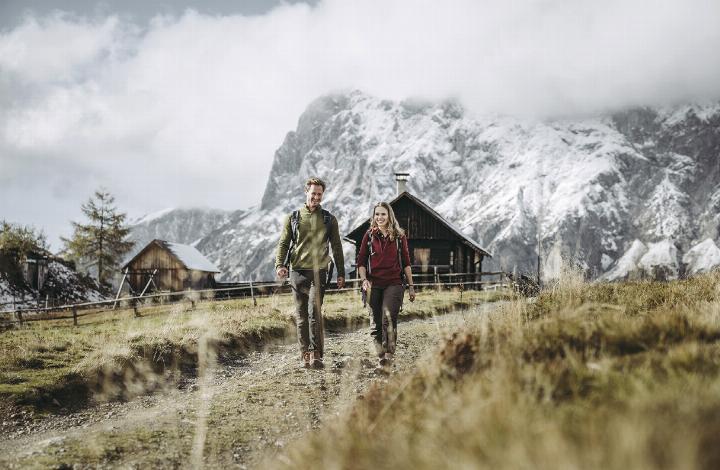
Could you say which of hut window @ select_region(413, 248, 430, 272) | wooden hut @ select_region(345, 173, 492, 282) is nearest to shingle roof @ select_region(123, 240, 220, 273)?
wooden hut @ select_region(345, 173, 492, 282)

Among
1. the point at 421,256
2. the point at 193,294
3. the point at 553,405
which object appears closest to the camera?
the point at 553,405

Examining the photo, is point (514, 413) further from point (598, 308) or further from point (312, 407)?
point (598, 308)

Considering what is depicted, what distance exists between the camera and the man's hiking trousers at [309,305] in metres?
6.25

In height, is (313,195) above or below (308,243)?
above

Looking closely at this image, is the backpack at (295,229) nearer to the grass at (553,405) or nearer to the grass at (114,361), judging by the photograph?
the grass at (114,361)

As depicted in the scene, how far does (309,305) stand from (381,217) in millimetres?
1555

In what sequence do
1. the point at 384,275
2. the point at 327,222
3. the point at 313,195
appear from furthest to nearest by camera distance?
1. the point at 327,222
2. the point at 313,195
3. the point at 384,275

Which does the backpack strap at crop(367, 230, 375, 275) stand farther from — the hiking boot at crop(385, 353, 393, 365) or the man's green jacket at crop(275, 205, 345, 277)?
the hiking boot at crop(385, 353, 393, 365)

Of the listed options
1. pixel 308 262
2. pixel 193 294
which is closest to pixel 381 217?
pixel 308 262

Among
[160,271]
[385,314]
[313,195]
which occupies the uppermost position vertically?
[313,195]

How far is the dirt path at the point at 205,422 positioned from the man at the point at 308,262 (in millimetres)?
439

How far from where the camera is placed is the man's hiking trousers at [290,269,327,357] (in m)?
6.25

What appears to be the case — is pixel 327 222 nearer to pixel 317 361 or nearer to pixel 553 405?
pixel 317 361

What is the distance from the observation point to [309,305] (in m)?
6.30
